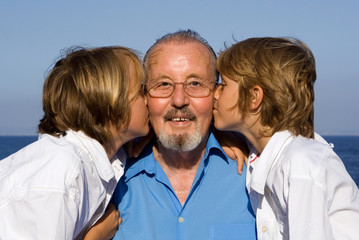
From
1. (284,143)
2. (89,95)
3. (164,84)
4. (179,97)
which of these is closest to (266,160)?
(284,143)

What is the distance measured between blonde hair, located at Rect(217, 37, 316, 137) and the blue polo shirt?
62 centimetres

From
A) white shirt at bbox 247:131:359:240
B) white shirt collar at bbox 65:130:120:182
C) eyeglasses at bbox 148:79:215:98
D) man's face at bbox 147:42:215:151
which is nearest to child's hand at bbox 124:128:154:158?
man's face at bbox 147:42:215:151

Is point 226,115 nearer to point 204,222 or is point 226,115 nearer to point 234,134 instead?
point 234,134

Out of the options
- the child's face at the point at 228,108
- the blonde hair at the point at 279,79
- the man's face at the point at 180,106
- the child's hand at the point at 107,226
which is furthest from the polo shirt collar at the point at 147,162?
the blonde hair at the point at 279,79

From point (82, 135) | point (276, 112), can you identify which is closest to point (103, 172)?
point (82, 135)

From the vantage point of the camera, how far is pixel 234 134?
5070mm

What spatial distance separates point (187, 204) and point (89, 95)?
4.00ft

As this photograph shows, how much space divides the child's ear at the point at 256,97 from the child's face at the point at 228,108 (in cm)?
13

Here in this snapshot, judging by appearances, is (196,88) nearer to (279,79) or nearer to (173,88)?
(173,88)

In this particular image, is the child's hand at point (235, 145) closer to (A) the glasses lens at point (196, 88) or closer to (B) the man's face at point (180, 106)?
(B) the man's face at point (180, 106)

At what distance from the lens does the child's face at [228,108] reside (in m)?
4.50

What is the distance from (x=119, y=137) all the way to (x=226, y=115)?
0.90 meters

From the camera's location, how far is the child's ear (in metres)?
4.35

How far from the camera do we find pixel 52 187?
3.27 metres
